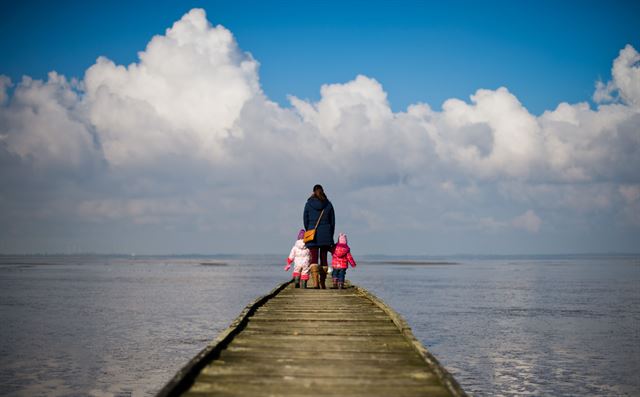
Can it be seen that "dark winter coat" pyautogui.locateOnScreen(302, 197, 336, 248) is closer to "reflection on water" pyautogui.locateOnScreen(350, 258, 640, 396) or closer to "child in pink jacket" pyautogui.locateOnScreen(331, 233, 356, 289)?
"child in pink jacket" pyautogui.locateOnScreen(331, 233, 356, 289)

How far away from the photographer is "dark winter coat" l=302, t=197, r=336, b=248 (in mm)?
14805

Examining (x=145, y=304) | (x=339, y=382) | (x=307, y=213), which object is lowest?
(x=145, y=304)

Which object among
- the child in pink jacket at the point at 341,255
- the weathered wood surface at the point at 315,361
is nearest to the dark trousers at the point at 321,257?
the child in pink jacket at the point at 341,255

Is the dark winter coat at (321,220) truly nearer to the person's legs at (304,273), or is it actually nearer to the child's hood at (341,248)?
the child's hood at (341,248)

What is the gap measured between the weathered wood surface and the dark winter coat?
3.78m

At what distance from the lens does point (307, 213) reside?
14.9 meters

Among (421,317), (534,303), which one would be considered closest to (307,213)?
(421,317)

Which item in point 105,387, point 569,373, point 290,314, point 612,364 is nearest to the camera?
point 290,314

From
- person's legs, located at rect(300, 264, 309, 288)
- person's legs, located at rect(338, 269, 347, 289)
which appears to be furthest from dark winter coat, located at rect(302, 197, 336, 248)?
person's legs, located at rect(300, 264, 309, 288)

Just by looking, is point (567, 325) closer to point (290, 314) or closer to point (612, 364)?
point (612, 364)

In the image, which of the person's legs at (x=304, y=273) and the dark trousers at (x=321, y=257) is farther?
the person's legs at (x=304, y=273)

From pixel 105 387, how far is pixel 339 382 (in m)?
10.2

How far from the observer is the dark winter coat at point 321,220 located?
14.8 m

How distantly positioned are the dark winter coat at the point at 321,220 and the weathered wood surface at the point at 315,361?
3.78 m
